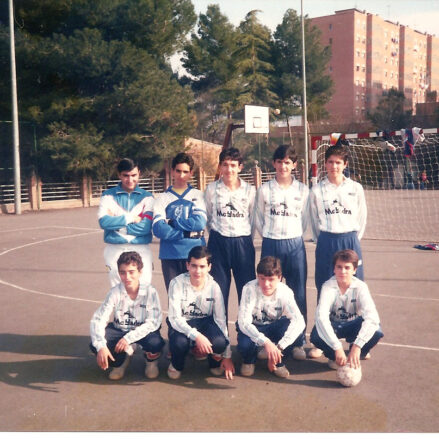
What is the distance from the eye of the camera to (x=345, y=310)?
212 inches

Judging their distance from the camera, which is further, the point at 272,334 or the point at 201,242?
the point at 201,242

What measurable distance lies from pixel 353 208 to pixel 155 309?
2.15 metres

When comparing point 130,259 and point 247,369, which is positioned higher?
point 130,259

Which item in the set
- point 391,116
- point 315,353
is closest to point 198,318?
point 315,353

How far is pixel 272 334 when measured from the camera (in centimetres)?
535

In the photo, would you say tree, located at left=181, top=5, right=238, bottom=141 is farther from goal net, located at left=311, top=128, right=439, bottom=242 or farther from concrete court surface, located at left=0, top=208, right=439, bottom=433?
concrete court surface, located at left=0, top=208, right=439, bottom=433

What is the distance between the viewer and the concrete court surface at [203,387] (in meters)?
4.17

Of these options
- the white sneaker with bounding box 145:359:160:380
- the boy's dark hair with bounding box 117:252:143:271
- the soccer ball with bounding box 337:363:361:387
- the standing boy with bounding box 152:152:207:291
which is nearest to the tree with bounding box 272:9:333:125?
the standing boy with bounding box 152:152:207:291

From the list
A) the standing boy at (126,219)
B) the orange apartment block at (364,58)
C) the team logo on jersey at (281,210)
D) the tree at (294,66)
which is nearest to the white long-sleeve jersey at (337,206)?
the team logo on jersey at (281,210)

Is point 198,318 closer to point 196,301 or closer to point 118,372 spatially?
point 196,301

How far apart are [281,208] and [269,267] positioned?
78 cm

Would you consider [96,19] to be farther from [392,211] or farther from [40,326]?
[40,326]

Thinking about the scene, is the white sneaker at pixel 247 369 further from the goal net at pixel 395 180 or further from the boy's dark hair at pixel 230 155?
the goal net at pixel 395 180

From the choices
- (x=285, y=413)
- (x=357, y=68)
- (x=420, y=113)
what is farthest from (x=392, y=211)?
(x=357, y=68)
